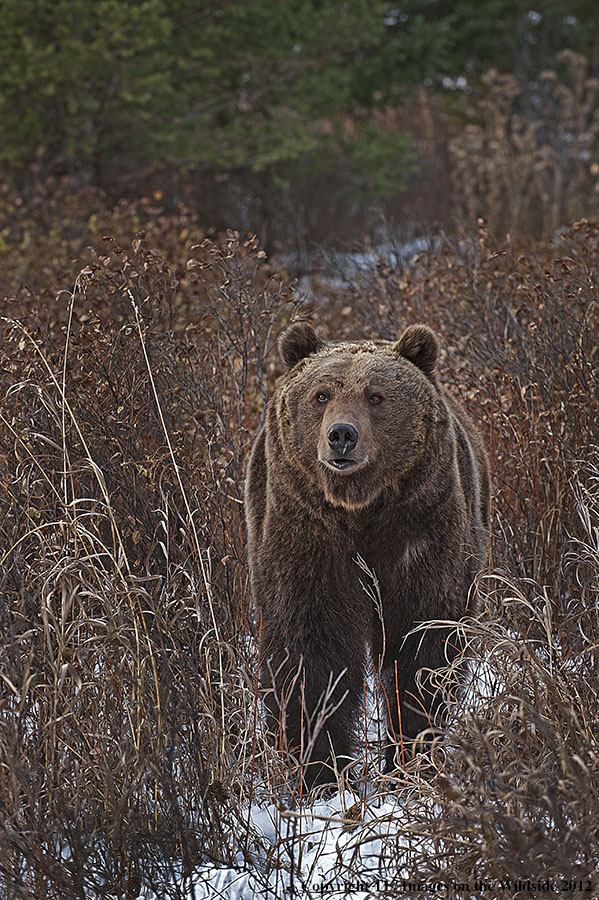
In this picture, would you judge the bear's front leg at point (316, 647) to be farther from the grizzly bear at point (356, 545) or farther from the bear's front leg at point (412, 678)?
the bear's front leg at point (412, 678)

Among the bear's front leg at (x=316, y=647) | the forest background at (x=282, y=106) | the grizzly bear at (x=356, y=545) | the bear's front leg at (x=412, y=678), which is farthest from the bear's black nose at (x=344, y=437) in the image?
the forest background at (x=282, y=106)

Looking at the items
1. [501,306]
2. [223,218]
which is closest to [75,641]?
[501,306]

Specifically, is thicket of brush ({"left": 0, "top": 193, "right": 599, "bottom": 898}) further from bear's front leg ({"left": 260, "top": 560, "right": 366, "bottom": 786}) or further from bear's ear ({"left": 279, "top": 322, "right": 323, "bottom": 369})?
bear's ear ({"left": 279, "top": 322, "right": 323, "bottom": 369})

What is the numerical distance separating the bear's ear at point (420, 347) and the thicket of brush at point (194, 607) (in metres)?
0.72

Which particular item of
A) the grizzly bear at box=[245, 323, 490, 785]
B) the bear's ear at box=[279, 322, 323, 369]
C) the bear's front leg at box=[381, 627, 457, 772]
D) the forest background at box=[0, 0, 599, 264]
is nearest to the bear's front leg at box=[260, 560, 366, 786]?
the grizzly bear at box=[245, 323, 490, 785]

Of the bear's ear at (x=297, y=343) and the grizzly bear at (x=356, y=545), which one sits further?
the bear's ear at (x=297, y=343)

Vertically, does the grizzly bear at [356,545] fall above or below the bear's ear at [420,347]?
below

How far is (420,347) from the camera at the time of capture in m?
3.33

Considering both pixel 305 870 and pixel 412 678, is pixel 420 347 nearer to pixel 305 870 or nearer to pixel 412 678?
pixel 412 678

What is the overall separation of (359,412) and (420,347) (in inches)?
17.7

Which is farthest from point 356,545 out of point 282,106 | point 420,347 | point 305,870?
point 282,106

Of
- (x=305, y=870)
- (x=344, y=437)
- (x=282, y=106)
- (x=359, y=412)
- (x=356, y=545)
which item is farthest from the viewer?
(x=282, y=106)

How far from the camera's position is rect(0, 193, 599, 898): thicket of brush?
239 centimetres

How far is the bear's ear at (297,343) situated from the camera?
3.36m
